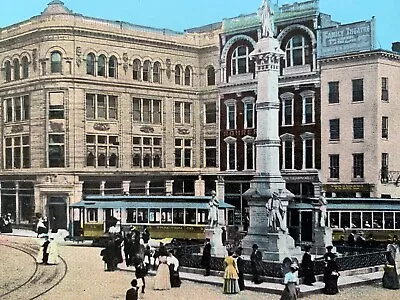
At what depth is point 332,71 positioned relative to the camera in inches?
505

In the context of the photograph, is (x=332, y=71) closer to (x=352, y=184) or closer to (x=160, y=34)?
(x=352, y=184)

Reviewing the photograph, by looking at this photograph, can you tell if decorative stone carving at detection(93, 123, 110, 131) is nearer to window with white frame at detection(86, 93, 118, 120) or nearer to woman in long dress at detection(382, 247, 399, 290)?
window with white frame at detection(86, 93, 118, 120)

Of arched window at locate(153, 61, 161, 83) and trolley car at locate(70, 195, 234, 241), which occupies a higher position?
arched window at locate(153, 61, 161, 83)

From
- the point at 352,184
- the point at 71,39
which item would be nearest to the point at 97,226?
A: the point at 71,39

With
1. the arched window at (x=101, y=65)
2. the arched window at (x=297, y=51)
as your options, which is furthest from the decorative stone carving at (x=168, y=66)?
the arched window at (x=297, y=51)

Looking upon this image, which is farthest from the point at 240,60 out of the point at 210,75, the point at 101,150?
the point at 101,150

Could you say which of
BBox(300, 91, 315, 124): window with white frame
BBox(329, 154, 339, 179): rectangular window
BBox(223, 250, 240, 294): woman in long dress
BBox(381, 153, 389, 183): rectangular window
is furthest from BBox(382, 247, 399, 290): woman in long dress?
BBox(300, 91, 315, 124): window with white frame

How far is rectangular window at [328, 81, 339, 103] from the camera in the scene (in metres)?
13.0

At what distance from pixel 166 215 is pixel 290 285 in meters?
5.14

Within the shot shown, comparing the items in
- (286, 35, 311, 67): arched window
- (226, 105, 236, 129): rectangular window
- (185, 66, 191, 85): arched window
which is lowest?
(226, 105, 236, 129): rectangular window

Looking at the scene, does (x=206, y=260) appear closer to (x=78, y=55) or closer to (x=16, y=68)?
(x=78, y=55)

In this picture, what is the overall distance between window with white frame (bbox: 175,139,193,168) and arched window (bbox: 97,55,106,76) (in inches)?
61.7

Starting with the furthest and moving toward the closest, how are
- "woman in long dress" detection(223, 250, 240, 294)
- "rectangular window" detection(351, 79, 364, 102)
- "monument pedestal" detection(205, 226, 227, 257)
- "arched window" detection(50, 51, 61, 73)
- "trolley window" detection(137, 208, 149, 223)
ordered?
"monument pedestal" detection(205, 226, 227, 257)
"trolley window" detection(137, 208, 149, 223)
"rectangular window" detection(351, 79, 364, 102)
"arched window" detection(50, 51, 61, 73)
"woman in long dress" detection(223, 250, 240, 294)

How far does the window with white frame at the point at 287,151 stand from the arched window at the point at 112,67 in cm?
332
